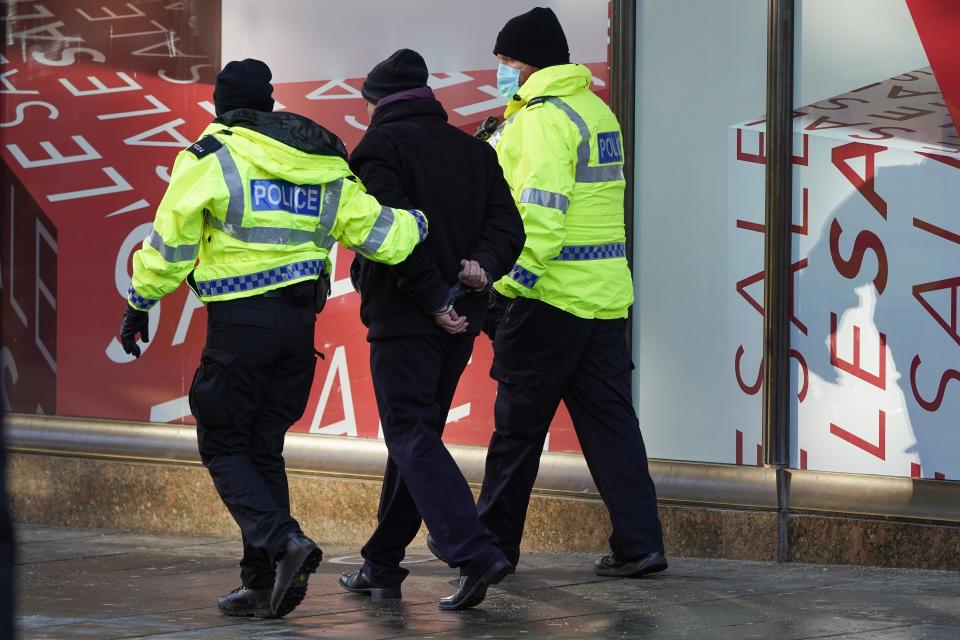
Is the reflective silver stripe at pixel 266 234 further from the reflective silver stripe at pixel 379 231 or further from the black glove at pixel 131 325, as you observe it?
the black glove at pixel 131 325

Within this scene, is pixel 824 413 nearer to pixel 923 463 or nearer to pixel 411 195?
pixel 923 463

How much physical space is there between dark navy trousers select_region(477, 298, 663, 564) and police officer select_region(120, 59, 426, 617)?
2.85 feet

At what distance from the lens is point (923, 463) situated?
235 inches

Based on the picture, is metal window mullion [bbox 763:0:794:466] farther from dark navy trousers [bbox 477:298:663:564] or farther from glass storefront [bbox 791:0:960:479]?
dark navy trousers [bbox 477:298:663:564]

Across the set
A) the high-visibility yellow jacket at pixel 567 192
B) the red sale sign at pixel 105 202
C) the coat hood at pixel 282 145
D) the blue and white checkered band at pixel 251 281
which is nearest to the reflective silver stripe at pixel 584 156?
the high-visibility yellow jacket at pixel 567 192

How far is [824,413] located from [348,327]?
2.16 m

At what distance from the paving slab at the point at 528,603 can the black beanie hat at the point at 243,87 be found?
159 cm

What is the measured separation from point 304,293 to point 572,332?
1079 mm

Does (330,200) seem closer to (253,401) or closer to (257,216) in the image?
(257,216)

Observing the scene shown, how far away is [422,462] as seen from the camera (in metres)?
5.12

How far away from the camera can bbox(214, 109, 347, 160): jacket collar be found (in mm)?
5074

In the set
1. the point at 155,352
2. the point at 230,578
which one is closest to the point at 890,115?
the point at 230,578

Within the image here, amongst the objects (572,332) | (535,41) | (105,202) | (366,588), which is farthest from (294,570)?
(105,202)

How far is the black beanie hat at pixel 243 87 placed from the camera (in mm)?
5145
